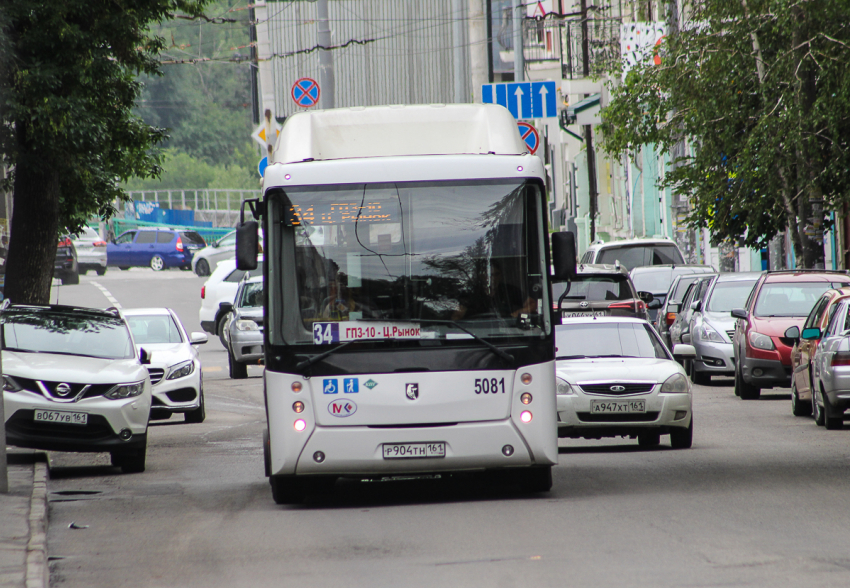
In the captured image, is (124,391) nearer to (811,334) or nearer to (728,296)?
(811,334)

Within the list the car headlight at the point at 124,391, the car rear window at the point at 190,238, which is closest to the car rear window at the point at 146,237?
the car rear window at the point at 190,238

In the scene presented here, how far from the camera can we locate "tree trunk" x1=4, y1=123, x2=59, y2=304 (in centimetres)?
1906

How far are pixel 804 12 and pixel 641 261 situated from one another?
1004 cm

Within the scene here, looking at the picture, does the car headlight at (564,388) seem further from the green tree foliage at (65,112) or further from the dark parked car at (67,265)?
the dark parked car at (67,265)

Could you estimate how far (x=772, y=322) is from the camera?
20344 millimetres

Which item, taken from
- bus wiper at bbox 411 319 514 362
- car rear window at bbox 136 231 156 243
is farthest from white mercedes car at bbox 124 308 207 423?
car rear window at bbox 136 231 156 243

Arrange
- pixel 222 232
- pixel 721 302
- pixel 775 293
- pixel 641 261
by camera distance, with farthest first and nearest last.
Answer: pixel 222 232 → pixel 641 261 → pixel 721 302 → pixel 775 293

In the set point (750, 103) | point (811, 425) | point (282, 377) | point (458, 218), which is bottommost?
point (811, 425)

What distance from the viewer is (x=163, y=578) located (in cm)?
818

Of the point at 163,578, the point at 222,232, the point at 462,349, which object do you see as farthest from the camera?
the point at 222,232

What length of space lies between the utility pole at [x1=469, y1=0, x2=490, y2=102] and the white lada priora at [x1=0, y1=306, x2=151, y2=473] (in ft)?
66.6

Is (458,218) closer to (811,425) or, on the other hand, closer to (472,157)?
(472,157)

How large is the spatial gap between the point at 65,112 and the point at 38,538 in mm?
9337

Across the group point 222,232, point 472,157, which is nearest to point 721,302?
point 472,157
